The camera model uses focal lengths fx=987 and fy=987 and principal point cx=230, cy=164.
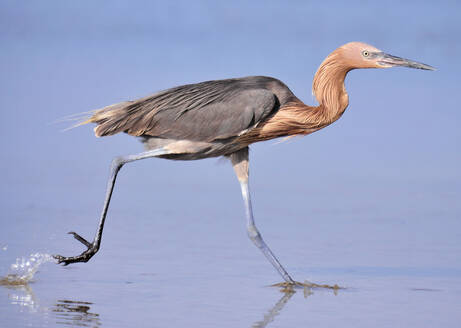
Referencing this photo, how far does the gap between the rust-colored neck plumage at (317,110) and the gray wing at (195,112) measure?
156mm

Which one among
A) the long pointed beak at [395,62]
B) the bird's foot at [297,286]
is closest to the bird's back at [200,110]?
the long pointed beak at [395,62]

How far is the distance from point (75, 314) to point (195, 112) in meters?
2.76

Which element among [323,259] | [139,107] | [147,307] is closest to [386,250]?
[323,259]

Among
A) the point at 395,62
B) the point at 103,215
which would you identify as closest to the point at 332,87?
the point at 395,62

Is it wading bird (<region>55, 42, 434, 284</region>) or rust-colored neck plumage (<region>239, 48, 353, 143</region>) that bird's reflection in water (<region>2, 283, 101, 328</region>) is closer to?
wading bird (<region>55, 42, 434, 284</region>)

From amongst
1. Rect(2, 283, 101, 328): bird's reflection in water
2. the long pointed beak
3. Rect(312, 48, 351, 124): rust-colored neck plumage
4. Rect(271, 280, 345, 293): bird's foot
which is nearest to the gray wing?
Rect(312, 48, 351, 124): rust-colored neck plumage

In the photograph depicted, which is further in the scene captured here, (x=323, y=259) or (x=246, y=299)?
(x=323, y=259)

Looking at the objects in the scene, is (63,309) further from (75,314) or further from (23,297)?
(23,297)

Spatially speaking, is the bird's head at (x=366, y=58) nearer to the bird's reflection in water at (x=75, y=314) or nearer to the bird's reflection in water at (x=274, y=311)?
the bird's reflection in water at (x=274, y=311)

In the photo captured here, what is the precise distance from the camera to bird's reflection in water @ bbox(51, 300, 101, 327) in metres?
7.35

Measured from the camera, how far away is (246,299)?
853cm

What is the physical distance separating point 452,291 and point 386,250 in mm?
2683

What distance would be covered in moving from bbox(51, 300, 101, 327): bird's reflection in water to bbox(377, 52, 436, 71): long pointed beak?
3.97 meters

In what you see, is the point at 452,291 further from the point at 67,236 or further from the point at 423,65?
the point at 67,236
